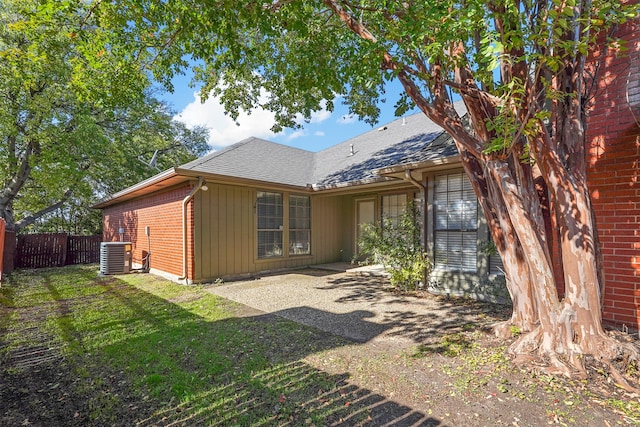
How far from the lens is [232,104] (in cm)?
772

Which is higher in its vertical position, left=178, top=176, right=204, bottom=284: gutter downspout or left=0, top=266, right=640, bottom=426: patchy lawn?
left=178, top=176, right=204, bottom=284: gutter downspout

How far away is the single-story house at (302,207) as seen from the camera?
616cm

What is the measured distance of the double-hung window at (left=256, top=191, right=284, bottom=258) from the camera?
8.84 meters

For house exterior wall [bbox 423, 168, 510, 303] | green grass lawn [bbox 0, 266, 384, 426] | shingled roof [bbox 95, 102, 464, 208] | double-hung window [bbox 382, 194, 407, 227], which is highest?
shingled roof [bbox 95, 102, 464, 208]

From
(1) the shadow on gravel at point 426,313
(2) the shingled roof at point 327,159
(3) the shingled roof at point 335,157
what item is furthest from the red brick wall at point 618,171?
(3) the shingled roof at point 335,157

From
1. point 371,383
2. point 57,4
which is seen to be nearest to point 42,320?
point 57,4

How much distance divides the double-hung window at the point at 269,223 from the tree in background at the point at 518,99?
4.79 meters

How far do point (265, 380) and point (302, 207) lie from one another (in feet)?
23.9

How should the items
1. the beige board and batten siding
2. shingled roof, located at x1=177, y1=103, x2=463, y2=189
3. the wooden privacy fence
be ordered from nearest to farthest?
1. the beige board and batten siding
2. shingled roof, located at x1=177, y1=103, x2=463, y2=189
3. the wooden privacy fence

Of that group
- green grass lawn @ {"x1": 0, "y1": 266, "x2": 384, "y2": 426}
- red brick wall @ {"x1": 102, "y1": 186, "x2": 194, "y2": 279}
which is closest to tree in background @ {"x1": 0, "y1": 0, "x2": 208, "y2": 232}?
red brick wall @ {"x1": 102, "y1": 186, "x2": 194, "y2": 279}

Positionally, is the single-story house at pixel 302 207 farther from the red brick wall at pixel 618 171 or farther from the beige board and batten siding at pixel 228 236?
the red brick wall at pixel 618 171

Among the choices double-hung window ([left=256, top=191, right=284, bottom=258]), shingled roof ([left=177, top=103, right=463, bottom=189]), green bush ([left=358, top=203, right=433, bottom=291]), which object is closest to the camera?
green bush ([left=358, top=203, right=433, bottom=291])

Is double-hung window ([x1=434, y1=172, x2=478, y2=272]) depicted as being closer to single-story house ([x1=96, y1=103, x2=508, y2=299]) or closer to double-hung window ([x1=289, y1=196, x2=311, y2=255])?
single-story house ([x1=96, y1=103, x2=508, y2=299])

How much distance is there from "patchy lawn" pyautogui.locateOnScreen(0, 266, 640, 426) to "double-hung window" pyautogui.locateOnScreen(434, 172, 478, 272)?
154 centimetres
